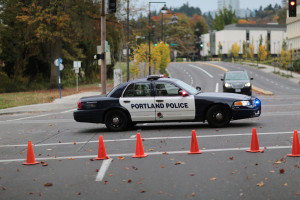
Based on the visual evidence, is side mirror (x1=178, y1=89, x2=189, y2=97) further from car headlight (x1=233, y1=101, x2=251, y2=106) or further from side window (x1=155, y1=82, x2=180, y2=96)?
car headlight (x1=233, y1=101, x2=251, y2=106)

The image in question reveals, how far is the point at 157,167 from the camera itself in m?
8.76

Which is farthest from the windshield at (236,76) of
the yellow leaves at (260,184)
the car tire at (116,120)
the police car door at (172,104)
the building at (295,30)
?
the building at (295,30)

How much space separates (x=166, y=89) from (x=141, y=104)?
0.86 m

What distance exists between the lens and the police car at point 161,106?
1409 cm

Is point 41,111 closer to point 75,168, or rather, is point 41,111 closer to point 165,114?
point 165,114

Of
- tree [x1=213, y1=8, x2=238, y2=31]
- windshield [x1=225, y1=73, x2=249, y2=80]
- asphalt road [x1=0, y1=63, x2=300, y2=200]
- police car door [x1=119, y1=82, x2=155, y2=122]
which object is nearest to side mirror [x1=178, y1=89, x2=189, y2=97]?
police car door [x1=119, y1=82, x2=155, y2=122]

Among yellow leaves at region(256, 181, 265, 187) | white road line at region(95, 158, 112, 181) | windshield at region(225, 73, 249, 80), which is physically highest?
windshield at region(225, 73, 249, 80)

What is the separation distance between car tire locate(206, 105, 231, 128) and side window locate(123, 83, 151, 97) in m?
1.91

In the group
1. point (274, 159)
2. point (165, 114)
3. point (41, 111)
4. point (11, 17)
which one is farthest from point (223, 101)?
point (11, 17)

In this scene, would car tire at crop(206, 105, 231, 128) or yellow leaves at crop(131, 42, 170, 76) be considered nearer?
car tire at crop(206, 105, 231, 128)

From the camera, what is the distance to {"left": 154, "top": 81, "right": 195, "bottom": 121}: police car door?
46.4ft

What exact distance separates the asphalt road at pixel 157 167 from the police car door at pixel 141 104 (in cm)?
52

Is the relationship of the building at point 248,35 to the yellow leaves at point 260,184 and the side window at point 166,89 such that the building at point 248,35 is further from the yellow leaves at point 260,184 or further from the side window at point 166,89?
the yellow leaves at point 260,184

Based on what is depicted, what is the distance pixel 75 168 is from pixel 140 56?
50.8 metres
